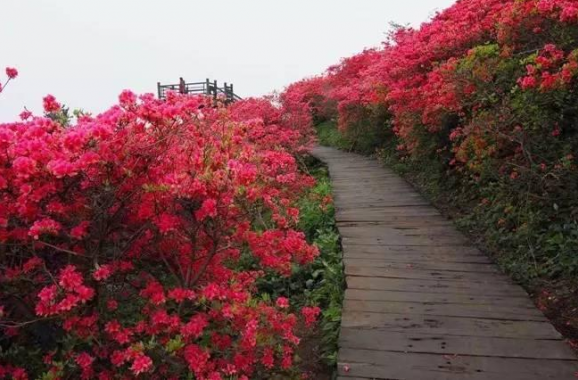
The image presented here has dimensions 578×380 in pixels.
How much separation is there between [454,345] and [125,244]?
1.88 metres

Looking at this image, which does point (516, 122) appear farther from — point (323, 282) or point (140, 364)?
point (140, 364)

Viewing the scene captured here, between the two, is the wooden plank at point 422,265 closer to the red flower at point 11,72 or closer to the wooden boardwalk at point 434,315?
the wooden boardwalk at point 434,315

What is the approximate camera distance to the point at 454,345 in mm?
2770

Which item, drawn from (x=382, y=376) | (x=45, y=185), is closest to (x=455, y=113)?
(x=382, y=376)

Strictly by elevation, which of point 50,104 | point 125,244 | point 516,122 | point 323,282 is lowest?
point 323,282

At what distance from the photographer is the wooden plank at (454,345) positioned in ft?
8.68

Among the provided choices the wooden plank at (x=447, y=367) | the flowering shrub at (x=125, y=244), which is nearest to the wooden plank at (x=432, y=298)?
the wooden plank at (x=447, y=367)

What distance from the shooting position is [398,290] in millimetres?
3553

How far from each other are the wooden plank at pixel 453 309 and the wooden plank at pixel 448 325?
0.04m

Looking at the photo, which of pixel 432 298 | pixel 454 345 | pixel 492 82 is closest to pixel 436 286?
pixel 432 298

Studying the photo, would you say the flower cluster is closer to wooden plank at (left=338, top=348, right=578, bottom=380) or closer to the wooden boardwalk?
the wooden boardwalk

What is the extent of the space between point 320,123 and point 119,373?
1548 centimetres

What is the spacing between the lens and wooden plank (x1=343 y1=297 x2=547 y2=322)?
308 cm

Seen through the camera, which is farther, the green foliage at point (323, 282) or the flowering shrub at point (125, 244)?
the green foliage at point (323, 282)
